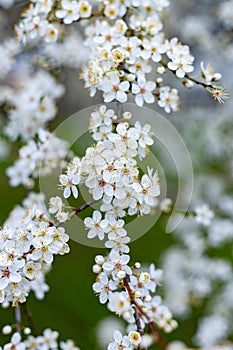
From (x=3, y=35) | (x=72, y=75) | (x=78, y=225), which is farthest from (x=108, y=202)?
(x=72, y=75)

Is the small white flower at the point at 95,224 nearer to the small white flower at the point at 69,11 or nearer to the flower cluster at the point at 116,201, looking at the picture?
the flower cluster at the point at 116,201

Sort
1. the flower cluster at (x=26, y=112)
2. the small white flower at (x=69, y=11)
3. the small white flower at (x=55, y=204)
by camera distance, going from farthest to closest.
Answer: the flower cluster at (x=26, y=112), the small white flower at (x=69, y=11), the small white flower at (x=55, y=204)

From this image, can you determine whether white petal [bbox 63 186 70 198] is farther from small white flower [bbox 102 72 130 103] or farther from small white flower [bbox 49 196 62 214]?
small white flower [bbox 102 72 130 103]

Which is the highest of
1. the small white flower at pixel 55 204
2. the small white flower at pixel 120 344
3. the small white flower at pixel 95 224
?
the small white flower at pixel 55 204

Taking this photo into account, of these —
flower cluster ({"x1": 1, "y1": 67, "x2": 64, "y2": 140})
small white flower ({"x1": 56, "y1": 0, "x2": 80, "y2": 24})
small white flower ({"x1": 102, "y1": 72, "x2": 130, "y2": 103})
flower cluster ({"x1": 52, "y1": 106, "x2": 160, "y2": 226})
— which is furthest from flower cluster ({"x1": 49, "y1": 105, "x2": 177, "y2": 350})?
flower cluster ({"x1": 1, "y1": 67, "x2": 64, "y2": 140})

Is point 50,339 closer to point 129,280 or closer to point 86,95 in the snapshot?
point 129,280

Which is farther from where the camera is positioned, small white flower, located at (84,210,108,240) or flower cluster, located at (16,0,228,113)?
flower cluster, located at (16,0,228,113)

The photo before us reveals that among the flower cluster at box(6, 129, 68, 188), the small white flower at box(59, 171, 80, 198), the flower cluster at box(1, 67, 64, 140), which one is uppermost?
the flower cluster at box(1, 67, 64, 140)

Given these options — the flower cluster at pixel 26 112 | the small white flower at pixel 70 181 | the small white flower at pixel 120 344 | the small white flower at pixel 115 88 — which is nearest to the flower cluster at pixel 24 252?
the small white flower at pixel 70 181

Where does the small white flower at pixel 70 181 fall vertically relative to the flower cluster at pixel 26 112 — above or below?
below

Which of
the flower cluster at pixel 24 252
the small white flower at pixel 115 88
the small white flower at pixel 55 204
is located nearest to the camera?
the flower cluster at pixel 24 252

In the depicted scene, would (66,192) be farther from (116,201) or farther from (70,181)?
(116,201)
